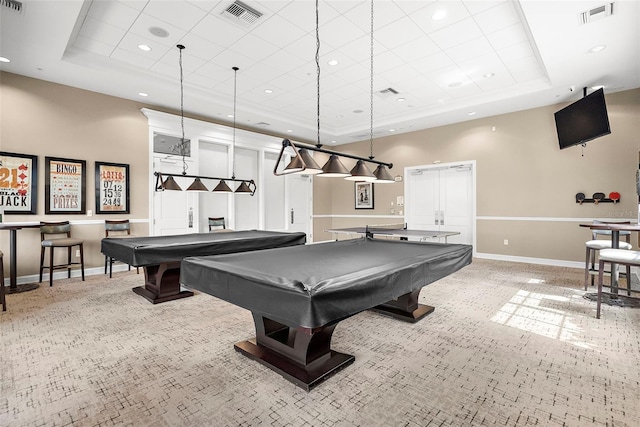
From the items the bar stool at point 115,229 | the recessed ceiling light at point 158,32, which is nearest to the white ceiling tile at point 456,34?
the recessed ceiling light at point 158,32

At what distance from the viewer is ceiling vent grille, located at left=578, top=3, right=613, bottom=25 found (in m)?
3.24

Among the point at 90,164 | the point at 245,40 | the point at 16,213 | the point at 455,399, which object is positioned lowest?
the point at 455,399

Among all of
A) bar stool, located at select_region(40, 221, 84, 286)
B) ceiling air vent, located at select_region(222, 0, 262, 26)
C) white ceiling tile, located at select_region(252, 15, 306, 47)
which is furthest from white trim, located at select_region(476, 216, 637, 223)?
bar stool, located at select_region(40, 221, 84, 286)

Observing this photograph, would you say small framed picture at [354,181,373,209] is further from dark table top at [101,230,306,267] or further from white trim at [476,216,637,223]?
dark table top at [101,230,306,267]

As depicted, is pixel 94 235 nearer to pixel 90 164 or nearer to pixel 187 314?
pixel 90 164

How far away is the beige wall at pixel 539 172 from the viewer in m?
5.47

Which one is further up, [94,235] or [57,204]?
[57,204]

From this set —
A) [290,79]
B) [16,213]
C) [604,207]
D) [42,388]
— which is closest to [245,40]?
[290,79]

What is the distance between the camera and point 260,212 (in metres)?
8.06

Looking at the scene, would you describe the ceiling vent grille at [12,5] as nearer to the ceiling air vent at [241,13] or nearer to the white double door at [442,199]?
the ceiling air vent at [241,13]

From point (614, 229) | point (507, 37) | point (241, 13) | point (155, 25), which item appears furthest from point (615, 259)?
point (155, 25)

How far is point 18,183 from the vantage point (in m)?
4.77

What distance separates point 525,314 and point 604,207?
3857 mm

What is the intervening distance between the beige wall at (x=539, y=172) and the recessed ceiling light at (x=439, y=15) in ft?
13.4
